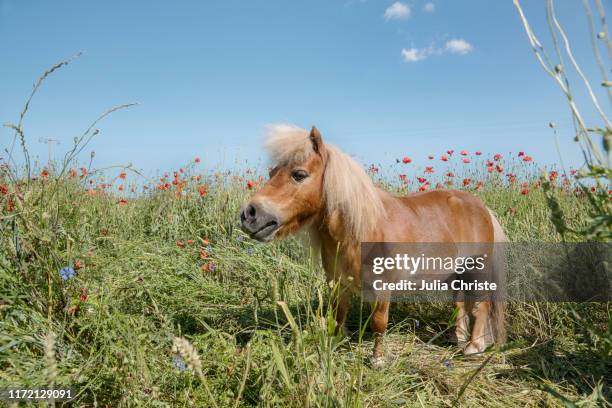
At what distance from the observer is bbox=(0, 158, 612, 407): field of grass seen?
6.56 ft

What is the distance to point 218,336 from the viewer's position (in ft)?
9.66

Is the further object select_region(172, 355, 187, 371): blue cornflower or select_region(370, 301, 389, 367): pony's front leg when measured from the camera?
select_region(370, 301, 389, 367): pony's front leg

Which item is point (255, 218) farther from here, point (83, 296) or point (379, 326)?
point (379, 326)

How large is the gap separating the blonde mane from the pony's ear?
0.12 feet

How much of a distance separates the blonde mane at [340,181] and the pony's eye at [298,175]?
69 millimetres

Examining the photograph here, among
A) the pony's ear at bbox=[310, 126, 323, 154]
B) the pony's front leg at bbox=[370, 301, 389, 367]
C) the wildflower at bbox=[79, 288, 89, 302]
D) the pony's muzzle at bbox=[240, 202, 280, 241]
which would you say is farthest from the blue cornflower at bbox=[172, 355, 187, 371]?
the pony's ear at bbox=[310, 126, 323, 154]

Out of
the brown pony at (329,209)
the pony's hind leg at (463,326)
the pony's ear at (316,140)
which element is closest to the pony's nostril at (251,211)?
the brown pony at (329,209)

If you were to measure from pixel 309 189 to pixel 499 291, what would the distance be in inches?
84.5

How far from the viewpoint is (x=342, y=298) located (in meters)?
3.19

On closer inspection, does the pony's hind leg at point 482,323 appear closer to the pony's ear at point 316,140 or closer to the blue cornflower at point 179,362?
the pony's ear at point 316,140

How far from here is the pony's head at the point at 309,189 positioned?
273 centimetres

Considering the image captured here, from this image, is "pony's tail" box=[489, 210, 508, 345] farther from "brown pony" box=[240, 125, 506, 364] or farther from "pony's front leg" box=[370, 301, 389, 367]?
"pony's front leg" box=[370, 301, 389, 367]

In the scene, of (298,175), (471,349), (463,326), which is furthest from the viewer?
(463,326)

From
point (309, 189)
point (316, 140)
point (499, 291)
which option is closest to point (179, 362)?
point (309, 189)
